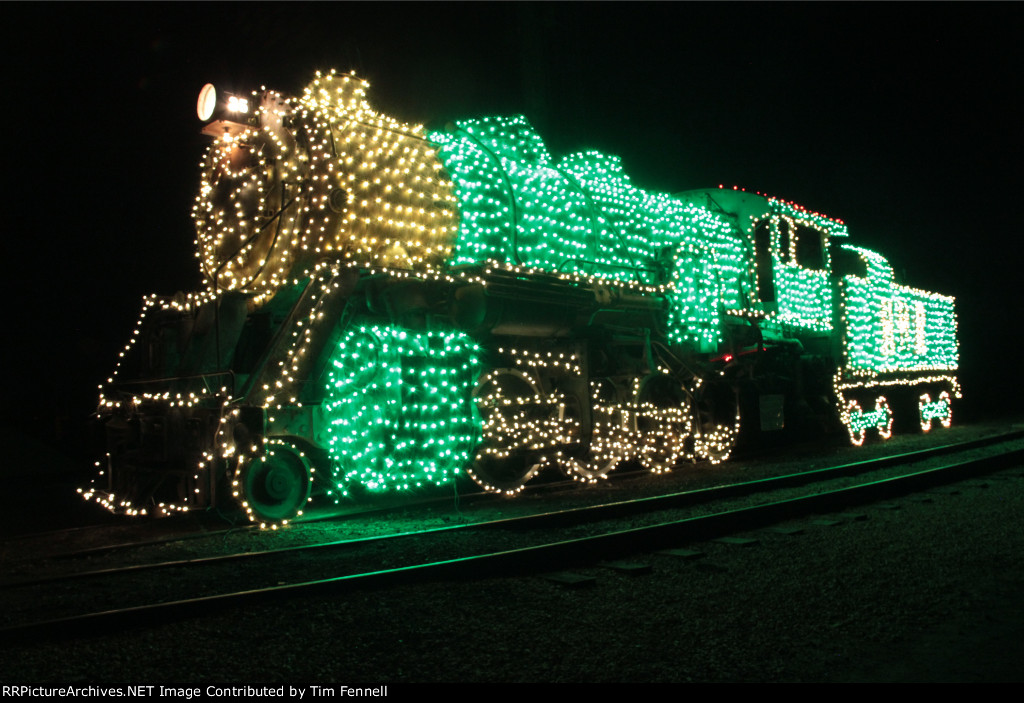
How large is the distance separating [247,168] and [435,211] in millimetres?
1722

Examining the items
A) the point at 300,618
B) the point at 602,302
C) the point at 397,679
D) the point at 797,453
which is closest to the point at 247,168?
the point at 602,302

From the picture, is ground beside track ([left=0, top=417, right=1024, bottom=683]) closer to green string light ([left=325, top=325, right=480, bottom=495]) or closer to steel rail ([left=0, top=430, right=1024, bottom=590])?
steel rail ([left=0, top=430, right=1024, bottom=590])

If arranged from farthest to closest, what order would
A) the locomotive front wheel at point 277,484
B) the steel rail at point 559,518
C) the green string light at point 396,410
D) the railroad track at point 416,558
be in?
the green string light at point 396,410
the locomotive front wheel at point 277,484
the steel rail at point 559,518
the railroad track at point 416,558

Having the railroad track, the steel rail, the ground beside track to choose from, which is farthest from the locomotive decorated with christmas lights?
the ground beside track

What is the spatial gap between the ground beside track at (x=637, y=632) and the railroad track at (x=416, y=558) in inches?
4.0

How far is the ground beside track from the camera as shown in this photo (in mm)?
2824

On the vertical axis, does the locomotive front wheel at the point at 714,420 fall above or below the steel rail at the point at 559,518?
above

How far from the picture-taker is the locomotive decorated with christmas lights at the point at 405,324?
19.6 feet

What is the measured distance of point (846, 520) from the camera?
5703mm

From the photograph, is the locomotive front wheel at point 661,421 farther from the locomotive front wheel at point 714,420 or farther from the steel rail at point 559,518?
the steel rail at point 559,518

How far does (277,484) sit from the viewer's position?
236 inches

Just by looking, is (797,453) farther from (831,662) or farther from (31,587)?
(31,587)

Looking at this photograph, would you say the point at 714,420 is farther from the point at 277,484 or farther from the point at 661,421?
the point at 277,484

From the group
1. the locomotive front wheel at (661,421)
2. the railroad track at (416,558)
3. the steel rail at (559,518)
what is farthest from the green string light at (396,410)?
the locomotive front wheel at (661,421)
